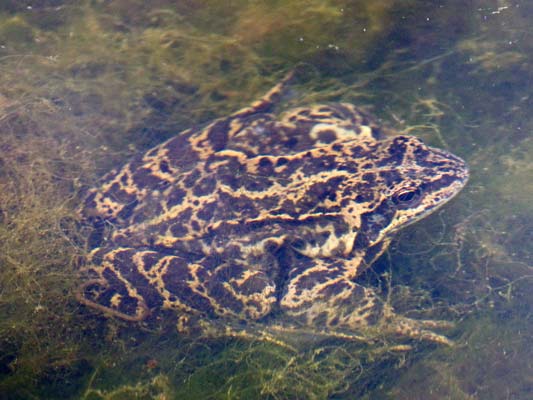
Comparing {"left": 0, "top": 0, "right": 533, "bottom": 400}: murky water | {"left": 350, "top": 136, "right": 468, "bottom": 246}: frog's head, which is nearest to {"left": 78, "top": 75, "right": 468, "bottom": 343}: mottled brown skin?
{"left": 350, "top": 136, "right": 468, "bottom": 246}: frog's head

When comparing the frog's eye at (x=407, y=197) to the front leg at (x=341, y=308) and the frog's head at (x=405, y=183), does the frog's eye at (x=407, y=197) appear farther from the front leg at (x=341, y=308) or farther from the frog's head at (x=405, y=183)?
the front leg at (x=341, y=308)

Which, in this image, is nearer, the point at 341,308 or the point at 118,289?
the point at 118,289

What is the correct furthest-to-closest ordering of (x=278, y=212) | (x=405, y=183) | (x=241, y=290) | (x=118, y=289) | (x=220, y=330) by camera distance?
(x=278, y=212) → (x=405, y=183) → (x=241, y=290) → (x=220, y=330) → (x=118, y=289)

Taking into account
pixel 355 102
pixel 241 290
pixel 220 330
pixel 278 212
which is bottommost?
pixel 220 330

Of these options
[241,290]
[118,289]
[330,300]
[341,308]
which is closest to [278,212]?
[241,290]

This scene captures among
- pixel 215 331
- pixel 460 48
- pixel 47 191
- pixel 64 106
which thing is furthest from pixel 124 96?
pixel 460 48

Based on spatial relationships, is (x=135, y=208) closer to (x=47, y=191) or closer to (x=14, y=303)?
(x=47, y=191)

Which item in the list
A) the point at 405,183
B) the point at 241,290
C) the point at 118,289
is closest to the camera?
the point at 118,289

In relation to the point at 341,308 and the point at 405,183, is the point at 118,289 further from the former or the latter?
the point at 405,183
